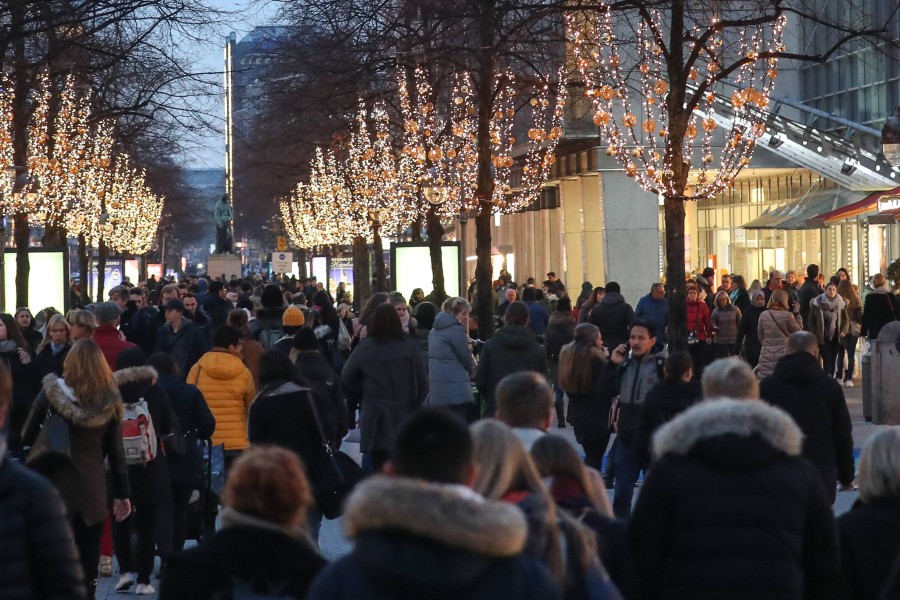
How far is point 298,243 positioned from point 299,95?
4423 cm

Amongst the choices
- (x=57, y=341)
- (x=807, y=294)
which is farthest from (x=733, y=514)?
(x=807, y=294)

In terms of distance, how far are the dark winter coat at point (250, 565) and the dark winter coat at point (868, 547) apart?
2096 mm

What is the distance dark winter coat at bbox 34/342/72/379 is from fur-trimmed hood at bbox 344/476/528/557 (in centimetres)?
835

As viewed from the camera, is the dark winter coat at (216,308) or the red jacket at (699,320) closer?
the dark winter coat at (216,308)

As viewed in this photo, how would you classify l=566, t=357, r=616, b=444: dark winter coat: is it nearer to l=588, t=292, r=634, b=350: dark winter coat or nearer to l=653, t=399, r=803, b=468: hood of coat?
l=653, t=399, r=803, b=468: hood of coat

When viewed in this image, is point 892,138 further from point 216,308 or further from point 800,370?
point 800,370

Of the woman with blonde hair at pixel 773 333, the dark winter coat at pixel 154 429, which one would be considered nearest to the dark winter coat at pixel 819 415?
the dark winter coat at pixel 154 429

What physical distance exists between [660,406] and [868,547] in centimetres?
387

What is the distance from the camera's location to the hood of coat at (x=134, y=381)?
390 inches

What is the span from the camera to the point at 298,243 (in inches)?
3123

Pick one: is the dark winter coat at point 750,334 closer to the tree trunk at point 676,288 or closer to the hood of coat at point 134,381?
the tree trunk at point 676,288

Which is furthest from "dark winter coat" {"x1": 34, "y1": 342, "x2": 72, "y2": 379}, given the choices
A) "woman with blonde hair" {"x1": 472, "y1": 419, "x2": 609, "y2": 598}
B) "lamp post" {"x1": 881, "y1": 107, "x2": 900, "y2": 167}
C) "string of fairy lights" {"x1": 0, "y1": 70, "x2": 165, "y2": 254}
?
"string of fairy lights" {"x1": 0, "y1": 70, "x2": 165, "y2": 254}

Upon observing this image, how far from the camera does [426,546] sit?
152 inches

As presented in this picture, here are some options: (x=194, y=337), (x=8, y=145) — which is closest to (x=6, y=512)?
(x=194, y=337)
